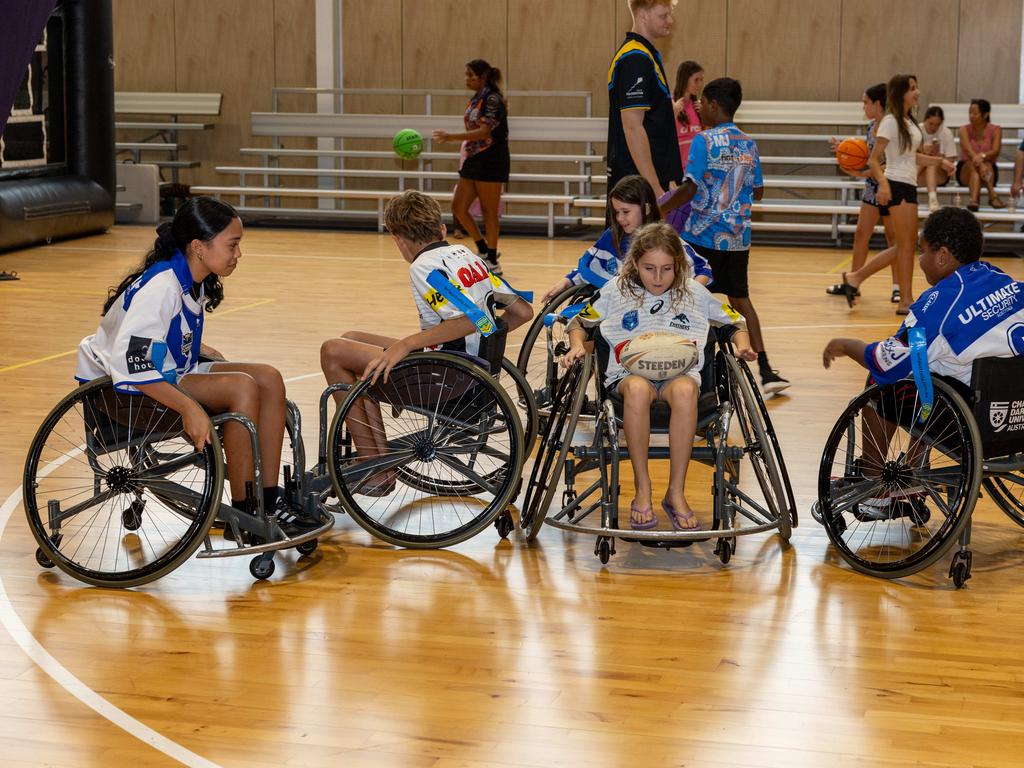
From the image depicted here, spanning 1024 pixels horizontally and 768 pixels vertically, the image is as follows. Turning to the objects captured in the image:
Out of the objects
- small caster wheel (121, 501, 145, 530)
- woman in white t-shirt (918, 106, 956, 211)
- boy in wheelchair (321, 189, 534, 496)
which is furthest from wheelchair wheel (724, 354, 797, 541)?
woman in white t-shirt (918, 106, 956, 211)

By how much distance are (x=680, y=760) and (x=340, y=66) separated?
1172 centimetres

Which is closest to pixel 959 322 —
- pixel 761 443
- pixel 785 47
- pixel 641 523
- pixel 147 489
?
pixel 761 443

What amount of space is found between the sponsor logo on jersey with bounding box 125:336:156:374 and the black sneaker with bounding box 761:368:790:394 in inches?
116

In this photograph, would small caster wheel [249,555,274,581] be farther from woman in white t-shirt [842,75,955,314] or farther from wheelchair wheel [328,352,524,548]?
woman in white t-shirt [842,75,955,314]

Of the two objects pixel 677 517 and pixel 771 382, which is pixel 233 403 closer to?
pixel 677 517

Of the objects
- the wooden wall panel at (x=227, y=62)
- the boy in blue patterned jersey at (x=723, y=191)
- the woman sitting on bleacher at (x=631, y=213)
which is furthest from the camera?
the wooden wall panel at (x=227, y=62)

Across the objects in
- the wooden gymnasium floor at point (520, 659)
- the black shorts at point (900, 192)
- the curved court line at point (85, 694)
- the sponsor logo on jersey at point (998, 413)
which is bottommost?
the curved court line at point (85, 694)

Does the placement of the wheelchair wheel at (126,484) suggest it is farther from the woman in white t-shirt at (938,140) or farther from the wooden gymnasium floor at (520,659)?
the woman in white t-shirt at (938,140)

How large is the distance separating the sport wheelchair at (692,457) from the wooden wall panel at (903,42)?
9056 millimetres

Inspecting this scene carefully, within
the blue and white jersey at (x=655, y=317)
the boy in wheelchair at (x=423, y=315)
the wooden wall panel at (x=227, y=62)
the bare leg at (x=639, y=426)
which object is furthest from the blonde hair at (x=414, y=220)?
the wooden wall panel at (x=227, y=62)

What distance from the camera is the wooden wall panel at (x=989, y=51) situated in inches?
456

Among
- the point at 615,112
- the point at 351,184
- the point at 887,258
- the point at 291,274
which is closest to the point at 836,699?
the point at 615,112

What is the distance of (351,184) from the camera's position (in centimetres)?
1341

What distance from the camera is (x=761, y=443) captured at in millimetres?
3359
